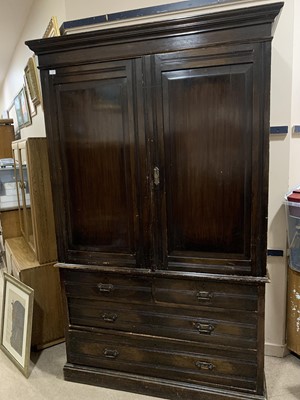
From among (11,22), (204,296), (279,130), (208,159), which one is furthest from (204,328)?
(11,22)

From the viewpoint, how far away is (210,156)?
154cm

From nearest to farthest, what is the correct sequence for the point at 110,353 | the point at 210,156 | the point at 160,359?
the point at 210,156 → the point at 160,359 → the point at 110,353

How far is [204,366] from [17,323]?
4.28 ft

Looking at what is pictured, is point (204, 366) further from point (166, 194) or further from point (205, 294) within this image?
point (166, 194)

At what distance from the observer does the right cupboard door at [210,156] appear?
144 cm

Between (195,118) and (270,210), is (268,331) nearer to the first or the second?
(270,210)

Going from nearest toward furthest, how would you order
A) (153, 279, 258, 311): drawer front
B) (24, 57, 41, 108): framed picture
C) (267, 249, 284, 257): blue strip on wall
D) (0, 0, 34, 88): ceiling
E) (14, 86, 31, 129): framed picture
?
1. (153, 279, 258, 311): drawer front
2. (267, 249, 284, 257): blue strip on wall
3. (24, 57, 41, 108): framed picture
4. (0, 0, 34, 88): ceiling
5. (14, 86, 31, 129): framed picture

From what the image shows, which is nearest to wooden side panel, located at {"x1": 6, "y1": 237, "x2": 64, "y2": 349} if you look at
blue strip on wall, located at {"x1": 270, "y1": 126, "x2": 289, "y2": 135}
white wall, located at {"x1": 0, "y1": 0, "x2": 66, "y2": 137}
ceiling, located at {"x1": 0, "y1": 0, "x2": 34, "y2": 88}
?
white wall, located at {"x1": 0, "y1": 0, "x2": 66, "y2": 137}

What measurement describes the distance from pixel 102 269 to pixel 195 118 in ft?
3.19

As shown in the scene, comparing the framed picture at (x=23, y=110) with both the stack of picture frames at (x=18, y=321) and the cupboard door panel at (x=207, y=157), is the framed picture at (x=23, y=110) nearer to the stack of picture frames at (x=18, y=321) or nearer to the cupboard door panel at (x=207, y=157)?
the stack of picture frames at (x=18, y=321)

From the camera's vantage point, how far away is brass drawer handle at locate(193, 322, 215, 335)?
5.51 feet

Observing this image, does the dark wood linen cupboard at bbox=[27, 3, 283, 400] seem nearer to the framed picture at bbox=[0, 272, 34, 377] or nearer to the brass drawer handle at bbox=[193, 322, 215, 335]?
the brass drawer handle at bbox=[193, 322, 215, 335]

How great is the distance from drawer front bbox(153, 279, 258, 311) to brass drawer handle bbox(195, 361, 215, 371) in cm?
33

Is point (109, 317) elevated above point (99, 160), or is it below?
below
